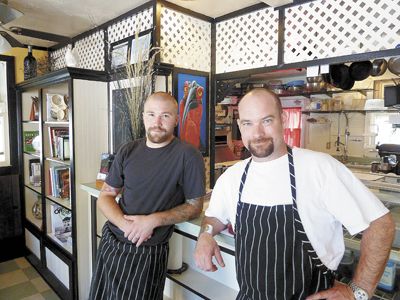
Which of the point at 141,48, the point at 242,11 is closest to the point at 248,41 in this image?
the point at 242,11

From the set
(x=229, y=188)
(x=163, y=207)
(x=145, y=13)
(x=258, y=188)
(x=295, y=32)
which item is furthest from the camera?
(x=145, y=13)

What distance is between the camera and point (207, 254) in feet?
4.01

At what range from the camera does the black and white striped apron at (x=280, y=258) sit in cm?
103

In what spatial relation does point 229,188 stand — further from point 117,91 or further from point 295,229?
point 117,91

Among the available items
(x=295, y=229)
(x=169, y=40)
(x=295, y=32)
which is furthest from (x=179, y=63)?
(x=295, y=229)

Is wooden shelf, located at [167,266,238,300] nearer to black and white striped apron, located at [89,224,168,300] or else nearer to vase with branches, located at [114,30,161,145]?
black and white striped apron, located at [89,224,168,300]

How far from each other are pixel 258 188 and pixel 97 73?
2049mm

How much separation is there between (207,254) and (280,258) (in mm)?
309

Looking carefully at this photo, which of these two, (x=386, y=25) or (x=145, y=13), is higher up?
(x=145, y=13)

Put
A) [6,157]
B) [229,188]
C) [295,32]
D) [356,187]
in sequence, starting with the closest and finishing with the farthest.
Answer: [356,187] → [229,188] → [295,32] → [6,157]

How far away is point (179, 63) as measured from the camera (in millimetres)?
2646

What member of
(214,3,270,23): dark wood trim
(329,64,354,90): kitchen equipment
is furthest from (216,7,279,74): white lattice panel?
(329,64,354,90): kitchen equipment

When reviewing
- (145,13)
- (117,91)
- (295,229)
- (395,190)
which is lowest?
(395,190)

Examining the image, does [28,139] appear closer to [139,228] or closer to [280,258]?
[139,228]
